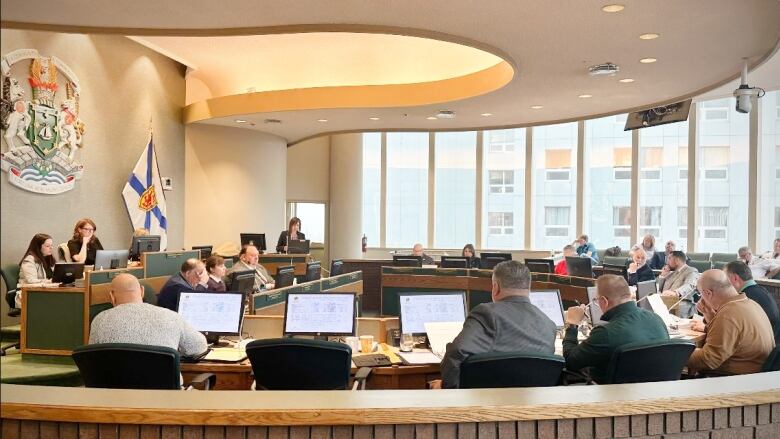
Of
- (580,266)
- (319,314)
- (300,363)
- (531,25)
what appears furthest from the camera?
(580,266)

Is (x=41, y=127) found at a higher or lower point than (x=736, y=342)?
higher

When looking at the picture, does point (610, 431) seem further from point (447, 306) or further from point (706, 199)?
point (706, 199)

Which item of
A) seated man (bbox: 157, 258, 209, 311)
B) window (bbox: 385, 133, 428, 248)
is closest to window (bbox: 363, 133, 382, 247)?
window (bbox: 385, 133, 428, 248)

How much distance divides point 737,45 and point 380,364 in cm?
477

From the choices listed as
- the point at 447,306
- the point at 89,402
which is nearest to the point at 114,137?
the point at 447,306

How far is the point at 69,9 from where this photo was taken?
5.57 m

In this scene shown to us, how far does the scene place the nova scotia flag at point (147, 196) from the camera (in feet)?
35.8

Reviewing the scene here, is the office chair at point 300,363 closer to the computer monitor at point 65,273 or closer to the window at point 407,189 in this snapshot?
the computer monitor at point 65,273

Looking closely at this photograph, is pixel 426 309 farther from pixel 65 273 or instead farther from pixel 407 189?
pixel 407 189

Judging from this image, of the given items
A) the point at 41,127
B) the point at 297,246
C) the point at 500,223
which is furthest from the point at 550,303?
the point at 500,223

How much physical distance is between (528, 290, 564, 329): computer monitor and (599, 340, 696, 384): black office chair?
7.08 feet

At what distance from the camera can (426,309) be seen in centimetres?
528

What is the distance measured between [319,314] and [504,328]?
1.78 m

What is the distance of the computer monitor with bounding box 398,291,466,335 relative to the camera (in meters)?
5.16
